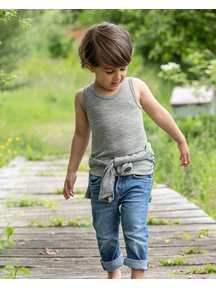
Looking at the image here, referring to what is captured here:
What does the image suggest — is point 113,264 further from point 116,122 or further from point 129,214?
point 116,122

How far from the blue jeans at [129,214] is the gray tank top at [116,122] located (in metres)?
0.09

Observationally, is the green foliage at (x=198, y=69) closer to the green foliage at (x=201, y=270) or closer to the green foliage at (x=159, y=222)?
the green foliage at (x=159, y=222)

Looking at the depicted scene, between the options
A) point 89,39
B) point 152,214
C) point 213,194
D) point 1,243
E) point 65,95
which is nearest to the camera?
point 89,39

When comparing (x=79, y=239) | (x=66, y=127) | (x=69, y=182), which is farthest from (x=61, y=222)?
(x=66, y=127)

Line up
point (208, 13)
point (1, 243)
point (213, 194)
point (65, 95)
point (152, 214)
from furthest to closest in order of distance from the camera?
point (65, 95) < point (208, 13) < point (213, 194) < point (152, 214) < point (1, 243)

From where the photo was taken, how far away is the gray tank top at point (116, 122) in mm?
2361

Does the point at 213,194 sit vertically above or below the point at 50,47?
above

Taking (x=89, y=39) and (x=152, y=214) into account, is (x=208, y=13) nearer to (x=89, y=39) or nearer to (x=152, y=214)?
(x=152, y=214)

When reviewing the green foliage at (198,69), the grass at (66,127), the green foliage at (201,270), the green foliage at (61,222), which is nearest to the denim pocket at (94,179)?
the green foliage at (201,270)

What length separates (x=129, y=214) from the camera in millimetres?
2322

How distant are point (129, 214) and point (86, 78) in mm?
11005

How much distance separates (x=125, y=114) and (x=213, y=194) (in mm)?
2503

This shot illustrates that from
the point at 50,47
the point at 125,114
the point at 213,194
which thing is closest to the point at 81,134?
the point at 125,114

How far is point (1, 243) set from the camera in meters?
3.20
